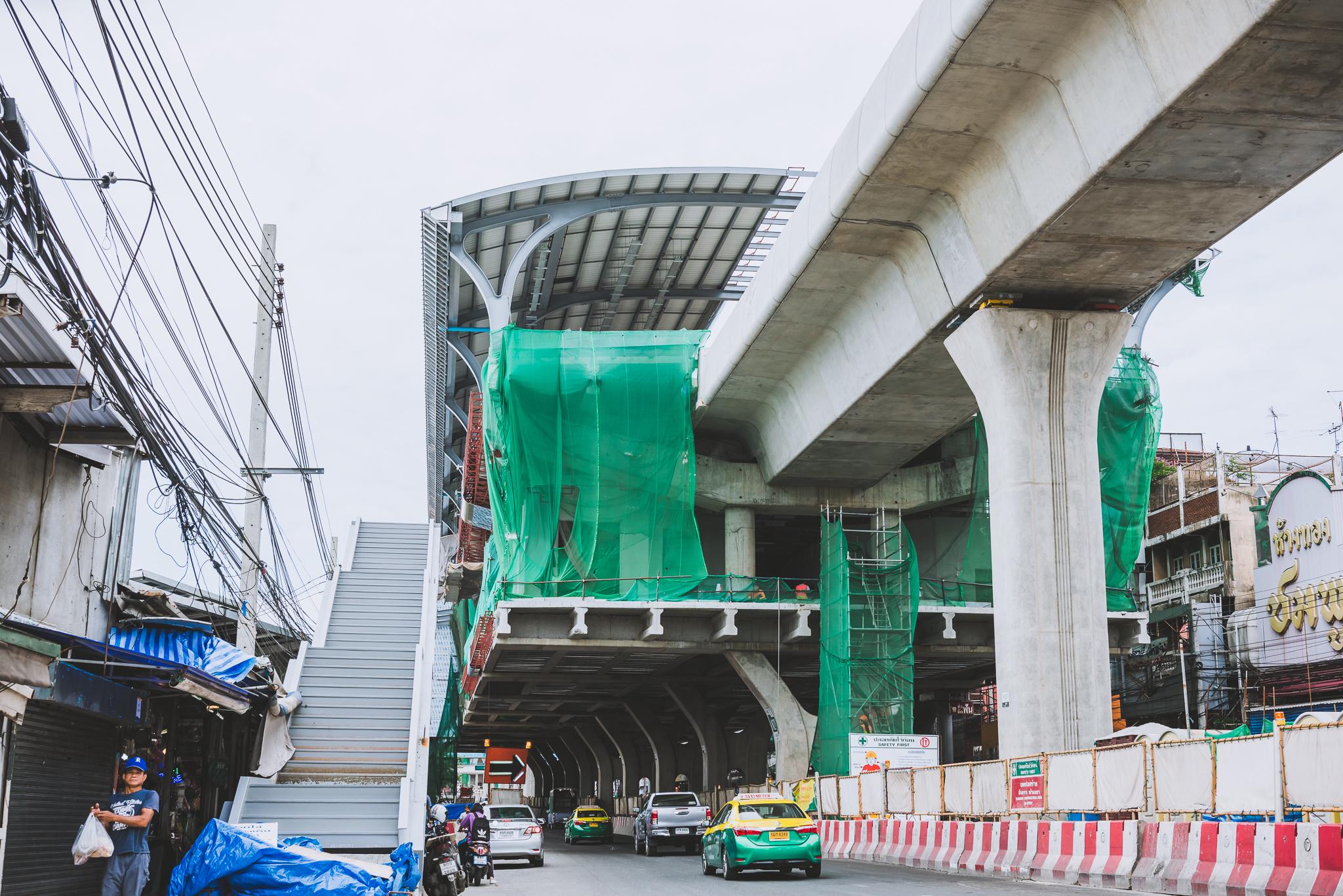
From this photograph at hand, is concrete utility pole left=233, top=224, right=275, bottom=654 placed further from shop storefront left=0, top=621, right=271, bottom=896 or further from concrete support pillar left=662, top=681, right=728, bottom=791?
concrete support pillar left=662, top=681, right=728, bottom=791

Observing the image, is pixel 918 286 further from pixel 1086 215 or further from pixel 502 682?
pixel 502 682

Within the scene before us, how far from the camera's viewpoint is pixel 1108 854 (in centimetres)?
1680

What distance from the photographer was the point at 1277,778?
1457 centimetres

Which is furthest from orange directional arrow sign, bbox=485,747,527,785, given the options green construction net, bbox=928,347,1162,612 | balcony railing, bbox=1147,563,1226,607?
green construction net, bbox=928,347,1162,612

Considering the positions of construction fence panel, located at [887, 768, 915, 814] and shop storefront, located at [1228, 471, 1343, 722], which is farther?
shop storefront, located at [1228, 471, 1343, 722]

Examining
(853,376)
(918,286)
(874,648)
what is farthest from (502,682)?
(918,286)

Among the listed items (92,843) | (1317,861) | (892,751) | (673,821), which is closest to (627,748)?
(673,821)

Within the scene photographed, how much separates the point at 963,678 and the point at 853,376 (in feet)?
71.9

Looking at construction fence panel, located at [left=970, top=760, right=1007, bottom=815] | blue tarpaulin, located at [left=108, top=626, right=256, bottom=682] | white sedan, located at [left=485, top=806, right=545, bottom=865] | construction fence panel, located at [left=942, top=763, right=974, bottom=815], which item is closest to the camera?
A: blue tarpaulin, located at [left=108, top=626, right=256, bottom=682]

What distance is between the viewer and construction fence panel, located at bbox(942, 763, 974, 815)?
897 inches

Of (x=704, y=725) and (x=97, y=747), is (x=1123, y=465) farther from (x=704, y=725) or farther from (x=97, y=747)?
(x=97, y=747)

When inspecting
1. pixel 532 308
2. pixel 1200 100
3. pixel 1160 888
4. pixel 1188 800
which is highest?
pixel 532 308

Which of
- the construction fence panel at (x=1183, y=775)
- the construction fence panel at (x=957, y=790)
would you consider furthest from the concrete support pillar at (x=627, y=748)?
the construction fence panel at (x=1183, y=775)

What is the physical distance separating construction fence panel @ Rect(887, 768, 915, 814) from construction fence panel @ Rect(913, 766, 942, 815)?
22 cm
